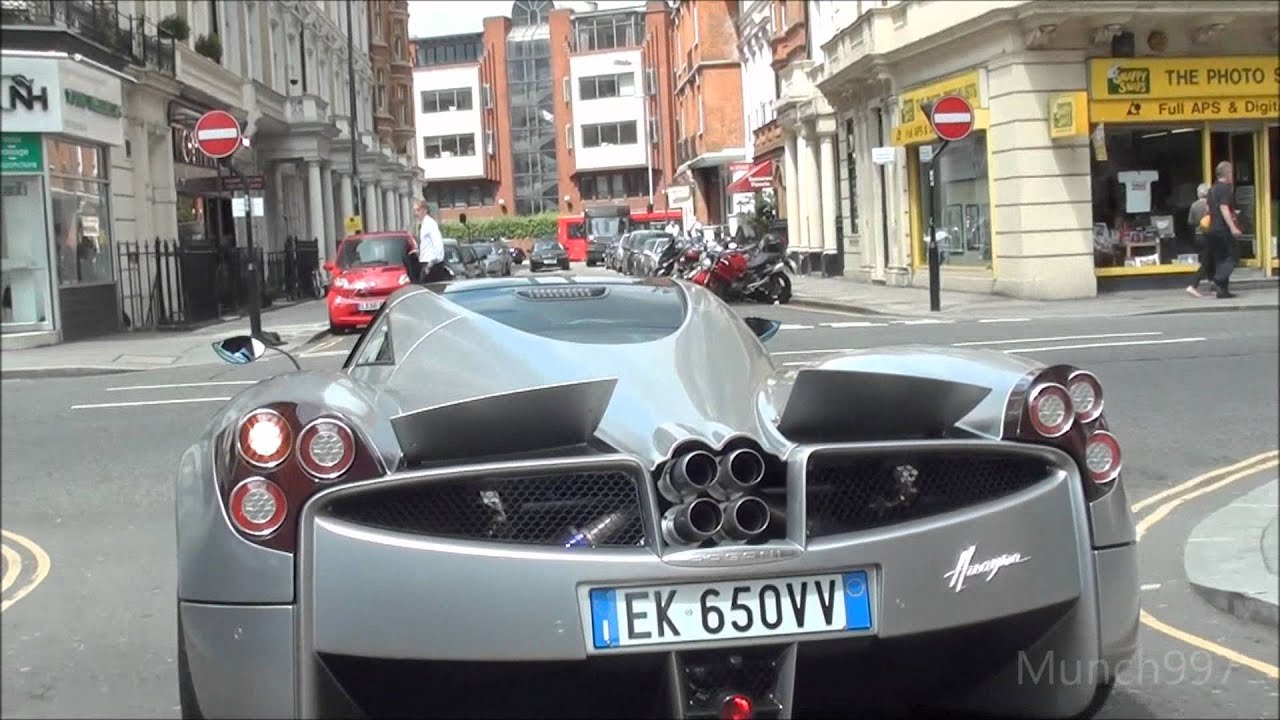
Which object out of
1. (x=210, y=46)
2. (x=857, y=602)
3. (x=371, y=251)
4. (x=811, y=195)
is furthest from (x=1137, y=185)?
(x=210, y=46)

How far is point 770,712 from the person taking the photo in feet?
9.13

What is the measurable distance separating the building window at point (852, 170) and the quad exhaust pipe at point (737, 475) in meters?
29.7

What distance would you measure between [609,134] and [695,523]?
92802mm

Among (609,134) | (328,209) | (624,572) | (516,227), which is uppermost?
(609,134)

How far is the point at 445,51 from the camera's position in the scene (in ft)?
335

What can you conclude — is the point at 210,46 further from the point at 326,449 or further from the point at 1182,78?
the point at 326,449

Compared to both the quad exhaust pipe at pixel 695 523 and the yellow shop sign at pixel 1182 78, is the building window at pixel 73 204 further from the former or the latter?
the yellow shop sign at pixel 1182 78

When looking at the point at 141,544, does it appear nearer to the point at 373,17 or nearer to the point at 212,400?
the point at 212,400

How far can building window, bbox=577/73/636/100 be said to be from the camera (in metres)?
93.5

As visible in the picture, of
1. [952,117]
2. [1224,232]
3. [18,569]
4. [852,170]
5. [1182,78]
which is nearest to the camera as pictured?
[18,569]

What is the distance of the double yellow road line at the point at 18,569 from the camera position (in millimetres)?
2012

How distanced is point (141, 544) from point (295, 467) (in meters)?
3.29

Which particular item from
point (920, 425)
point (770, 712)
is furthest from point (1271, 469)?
point (770, 712)

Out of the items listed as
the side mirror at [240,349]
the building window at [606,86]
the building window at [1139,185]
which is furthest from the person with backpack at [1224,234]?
the building window at [606,86]
